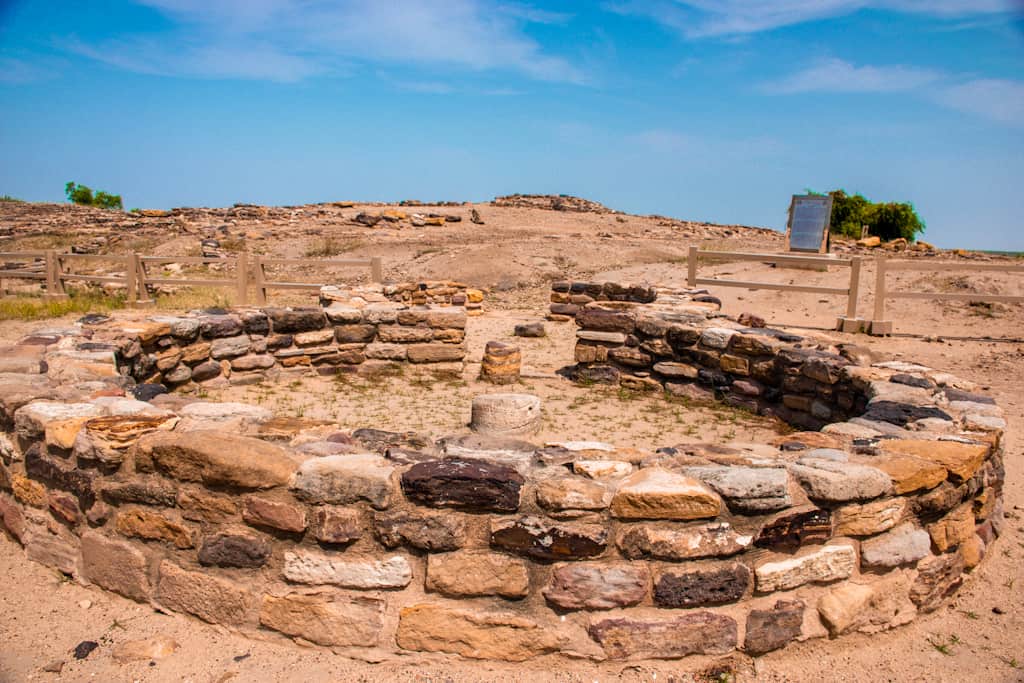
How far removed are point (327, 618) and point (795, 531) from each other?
83.7 inches

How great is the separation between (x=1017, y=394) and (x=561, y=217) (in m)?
23.3

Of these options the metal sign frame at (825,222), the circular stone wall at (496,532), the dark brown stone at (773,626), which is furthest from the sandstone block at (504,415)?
the metal sign frame at (825,222)

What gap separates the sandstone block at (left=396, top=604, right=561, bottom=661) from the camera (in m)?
2.99

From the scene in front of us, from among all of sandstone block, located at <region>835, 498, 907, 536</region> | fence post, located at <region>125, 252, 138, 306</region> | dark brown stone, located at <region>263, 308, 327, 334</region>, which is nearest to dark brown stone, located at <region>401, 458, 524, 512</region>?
sandstone block, located at <region>835, 498, 907, 536</region>

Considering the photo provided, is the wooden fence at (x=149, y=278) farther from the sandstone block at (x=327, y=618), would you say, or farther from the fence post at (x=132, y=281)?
the sandstone block at (x=327, y=618)

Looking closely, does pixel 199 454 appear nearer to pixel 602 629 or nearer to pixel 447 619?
pixel 447 619

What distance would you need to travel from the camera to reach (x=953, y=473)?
354cm

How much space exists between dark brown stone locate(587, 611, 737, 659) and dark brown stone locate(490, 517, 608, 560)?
1.05 ft

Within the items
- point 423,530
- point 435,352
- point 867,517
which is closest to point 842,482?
point 867,517

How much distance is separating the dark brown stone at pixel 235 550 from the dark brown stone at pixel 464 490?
73 centimetres

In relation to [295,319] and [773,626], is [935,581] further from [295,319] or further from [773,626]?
[295,319]

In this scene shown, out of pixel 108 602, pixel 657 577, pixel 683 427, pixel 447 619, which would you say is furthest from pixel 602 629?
pixel 683 427

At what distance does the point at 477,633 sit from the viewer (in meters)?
3.01

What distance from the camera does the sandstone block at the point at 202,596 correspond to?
3.21m
